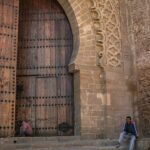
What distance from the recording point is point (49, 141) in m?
6.66

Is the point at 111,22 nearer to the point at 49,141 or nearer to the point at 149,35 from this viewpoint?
the point at 149,35

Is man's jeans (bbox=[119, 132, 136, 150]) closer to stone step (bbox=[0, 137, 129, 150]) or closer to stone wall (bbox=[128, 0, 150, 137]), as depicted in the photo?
→ stone step (bbox=[0, 137, 129, 150])

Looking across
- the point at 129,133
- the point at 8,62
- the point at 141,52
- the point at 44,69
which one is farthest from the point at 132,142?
the point at 8,62

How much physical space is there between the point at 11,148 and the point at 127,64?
3.33m

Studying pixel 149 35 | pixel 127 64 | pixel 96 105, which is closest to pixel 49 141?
pixel 96 105

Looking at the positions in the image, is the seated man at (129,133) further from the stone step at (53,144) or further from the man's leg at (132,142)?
the stone step at (53,144)

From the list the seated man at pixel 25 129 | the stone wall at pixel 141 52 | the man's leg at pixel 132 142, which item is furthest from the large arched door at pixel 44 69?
the man's leg at pixel 132 142

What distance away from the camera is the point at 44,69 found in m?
8.28

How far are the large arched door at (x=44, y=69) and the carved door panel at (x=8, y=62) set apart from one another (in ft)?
1.76

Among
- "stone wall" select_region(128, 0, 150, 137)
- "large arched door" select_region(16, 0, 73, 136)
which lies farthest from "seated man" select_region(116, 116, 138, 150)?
"large arched door" select_region(16, 0, 73, 136)

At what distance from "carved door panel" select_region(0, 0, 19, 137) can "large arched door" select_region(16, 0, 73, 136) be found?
537mm

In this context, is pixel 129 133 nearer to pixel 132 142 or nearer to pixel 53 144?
pixel 132 142

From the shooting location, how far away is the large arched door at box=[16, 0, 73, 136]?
26.1 ft

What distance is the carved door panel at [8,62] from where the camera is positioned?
7.35 metres
